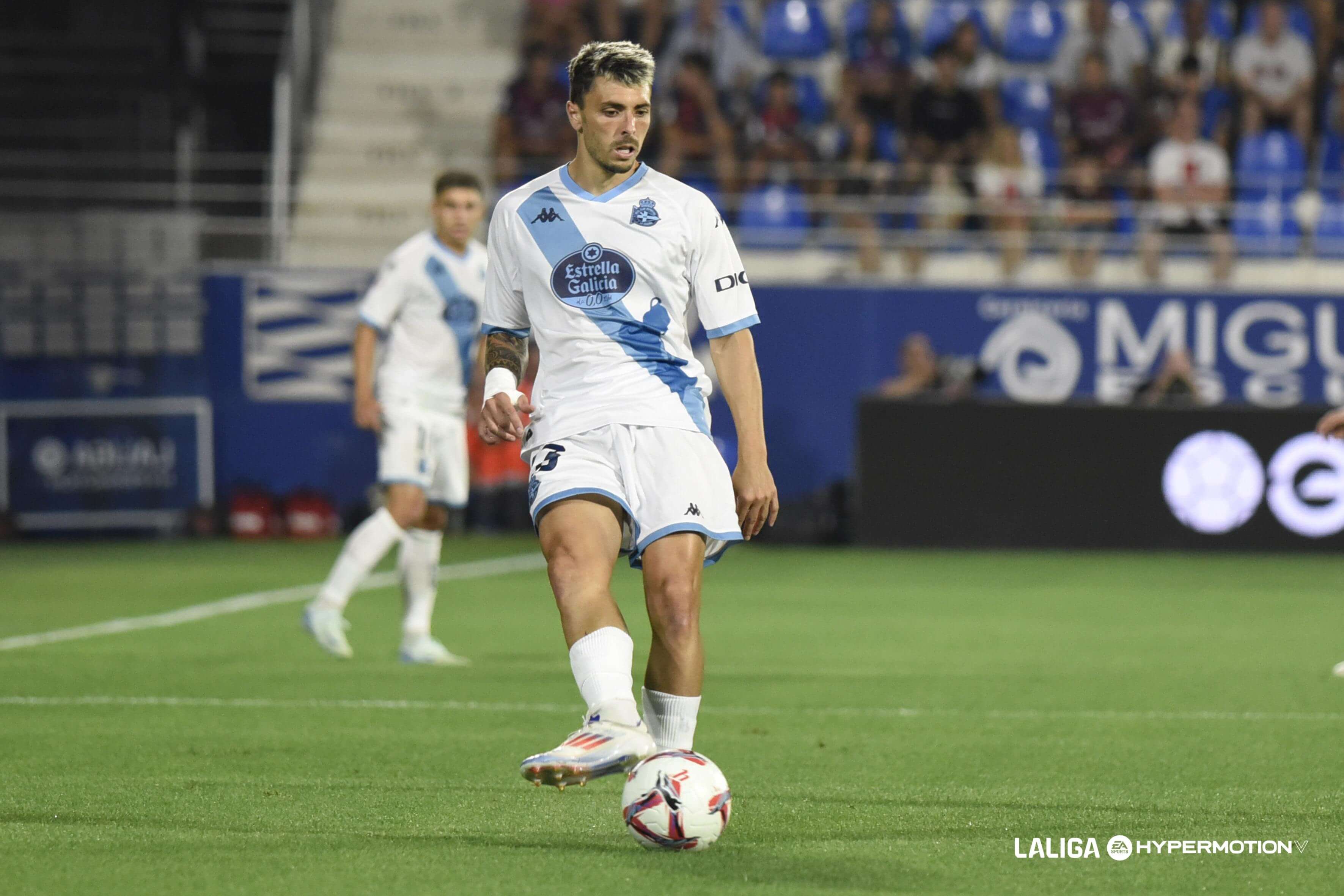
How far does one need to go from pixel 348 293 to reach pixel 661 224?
565 inches

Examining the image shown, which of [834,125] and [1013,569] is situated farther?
[834,125]

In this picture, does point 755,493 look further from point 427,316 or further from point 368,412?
point 427,316

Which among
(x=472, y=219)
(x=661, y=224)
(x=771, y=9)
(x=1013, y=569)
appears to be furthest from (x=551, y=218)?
(x=771, y=9)

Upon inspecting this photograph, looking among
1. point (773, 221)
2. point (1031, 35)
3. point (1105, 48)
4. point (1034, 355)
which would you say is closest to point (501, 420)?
point (1034, 355)

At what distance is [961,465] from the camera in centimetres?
1777

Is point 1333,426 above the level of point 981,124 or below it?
below

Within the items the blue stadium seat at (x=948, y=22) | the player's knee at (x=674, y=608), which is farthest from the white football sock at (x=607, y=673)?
the blue stadium seat at (x=948, y=22)

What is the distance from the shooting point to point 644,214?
5488mm

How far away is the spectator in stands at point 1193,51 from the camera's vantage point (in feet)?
71.1

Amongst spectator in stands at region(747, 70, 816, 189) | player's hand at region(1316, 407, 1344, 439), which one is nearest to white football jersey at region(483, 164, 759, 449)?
player's hand at region(1316, 407, 1344, 439)

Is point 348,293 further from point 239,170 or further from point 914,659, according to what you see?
point 914,659

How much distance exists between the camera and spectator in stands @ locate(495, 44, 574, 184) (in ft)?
68.1

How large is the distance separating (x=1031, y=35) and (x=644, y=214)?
1814 centimetres

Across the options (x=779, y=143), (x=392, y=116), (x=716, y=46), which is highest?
(x=716, y=46)
